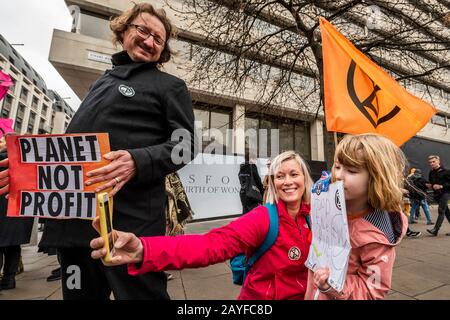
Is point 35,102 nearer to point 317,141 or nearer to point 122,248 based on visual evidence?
point 317,141

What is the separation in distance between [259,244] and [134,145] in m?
0.82

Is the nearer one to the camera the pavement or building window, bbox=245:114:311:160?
the pavement

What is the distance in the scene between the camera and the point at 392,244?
1.06 metres

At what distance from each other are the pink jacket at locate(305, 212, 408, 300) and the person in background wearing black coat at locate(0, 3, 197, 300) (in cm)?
83

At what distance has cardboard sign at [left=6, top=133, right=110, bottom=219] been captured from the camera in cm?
99

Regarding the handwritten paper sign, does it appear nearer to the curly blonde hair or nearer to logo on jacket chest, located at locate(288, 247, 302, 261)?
logo on jacket chest, located at locate(288, 247, 302, 261)

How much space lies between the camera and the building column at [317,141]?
1562cm

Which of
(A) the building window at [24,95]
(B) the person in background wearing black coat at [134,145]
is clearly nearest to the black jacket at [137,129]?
(B) the person in background wearing black coat at [134,145]

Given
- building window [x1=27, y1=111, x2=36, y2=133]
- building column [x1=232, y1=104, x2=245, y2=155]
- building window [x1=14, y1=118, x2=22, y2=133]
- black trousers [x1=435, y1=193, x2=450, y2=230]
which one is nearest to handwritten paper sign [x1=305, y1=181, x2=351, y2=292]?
black trousers [x1=435, y1=193, x2=450, y2=230]

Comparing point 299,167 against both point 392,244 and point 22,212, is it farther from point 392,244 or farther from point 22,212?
point 22,212

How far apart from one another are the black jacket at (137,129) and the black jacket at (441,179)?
24.8 feet

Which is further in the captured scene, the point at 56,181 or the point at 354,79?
the point at 354,79

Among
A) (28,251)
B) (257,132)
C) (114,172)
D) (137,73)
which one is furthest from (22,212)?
(257,132)
